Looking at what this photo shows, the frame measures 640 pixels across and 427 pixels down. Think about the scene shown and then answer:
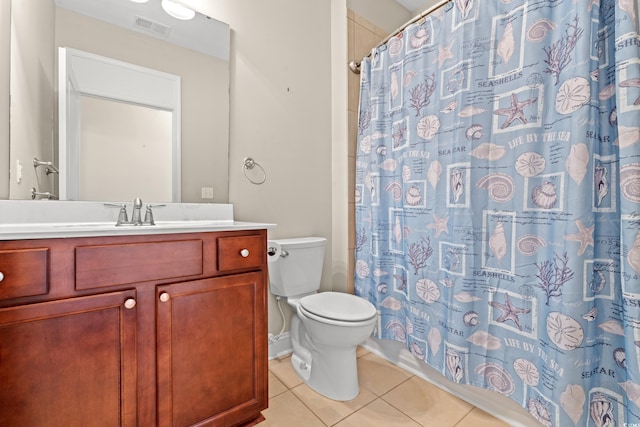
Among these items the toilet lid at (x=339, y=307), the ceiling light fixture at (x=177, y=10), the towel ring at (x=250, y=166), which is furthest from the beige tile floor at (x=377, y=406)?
the ceiling light fixture at (x=177, y=10)

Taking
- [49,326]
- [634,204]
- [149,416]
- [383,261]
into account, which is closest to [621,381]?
[634,204]

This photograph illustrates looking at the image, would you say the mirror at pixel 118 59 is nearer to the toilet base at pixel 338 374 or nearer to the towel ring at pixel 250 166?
the towel ring at pixel 250 166

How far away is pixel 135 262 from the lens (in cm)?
93

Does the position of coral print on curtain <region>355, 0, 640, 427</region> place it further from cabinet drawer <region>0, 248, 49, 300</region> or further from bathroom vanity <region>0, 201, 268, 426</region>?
cabinet drawer <region>0, 248, 49, 300</region>

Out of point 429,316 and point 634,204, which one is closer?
point 634,204

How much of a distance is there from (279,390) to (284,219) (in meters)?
0.98

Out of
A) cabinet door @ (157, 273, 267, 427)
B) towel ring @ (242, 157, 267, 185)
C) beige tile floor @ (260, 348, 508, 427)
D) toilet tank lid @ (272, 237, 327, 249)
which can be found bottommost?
beige tile floor @ (260, 348, 508, 427)

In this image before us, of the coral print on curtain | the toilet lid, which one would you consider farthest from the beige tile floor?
the toilet lid

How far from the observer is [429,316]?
4.89 feet

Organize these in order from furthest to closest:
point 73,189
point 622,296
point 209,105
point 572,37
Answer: point 209,105 < point 73,189 < point 572,37 < point 622,296

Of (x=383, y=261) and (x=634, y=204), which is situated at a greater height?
(x=634, y=204)

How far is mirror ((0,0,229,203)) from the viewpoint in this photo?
113cm

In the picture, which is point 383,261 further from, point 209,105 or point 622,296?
point 209,105

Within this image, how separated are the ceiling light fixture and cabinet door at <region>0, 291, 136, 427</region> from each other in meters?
1.43
